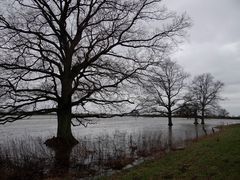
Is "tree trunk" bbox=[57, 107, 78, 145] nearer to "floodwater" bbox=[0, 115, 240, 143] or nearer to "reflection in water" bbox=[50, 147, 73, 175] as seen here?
"floodwater" bbox=[0, 115, 240, 143]

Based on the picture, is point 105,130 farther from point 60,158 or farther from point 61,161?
point 61,161

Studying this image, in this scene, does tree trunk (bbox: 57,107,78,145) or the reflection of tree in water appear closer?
the reflection of tree in water

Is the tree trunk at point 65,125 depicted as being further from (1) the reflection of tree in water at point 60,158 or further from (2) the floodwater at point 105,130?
(2) the floodwater at point 105,130

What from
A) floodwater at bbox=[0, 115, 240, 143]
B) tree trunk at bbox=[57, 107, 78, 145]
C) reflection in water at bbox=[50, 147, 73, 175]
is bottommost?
reflection in water at bbox=[50, 147, 73, 175]

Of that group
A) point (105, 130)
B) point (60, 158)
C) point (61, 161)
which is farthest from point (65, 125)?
point (105, 130)

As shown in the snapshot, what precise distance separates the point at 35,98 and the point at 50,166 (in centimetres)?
654

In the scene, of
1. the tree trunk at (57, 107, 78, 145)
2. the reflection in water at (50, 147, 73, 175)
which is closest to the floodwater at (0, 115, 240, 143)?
the tree trunk at (57, 107, 78, 145)

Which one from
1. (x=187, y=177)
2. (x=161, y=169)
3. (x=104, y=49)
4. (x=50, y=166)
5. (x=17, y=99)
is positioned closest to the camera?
(x=187, y=177)

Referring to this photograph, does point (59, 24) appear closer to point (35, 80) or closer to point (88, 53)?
point (88, 53)

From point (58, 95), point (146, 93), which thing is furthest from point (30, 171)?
point (146, 93)

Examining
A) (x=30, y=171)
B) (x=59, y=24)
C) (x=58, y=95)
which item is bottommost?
(x=30, y=171)

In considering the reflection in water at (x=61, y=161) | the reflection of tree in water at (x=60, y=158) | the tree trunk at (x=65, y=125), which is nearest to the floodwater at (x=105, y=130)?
the tree trunk at (x=65, y=125)

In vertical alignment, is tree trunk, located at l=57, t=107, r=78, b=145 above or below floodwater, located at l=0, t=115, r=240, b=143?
above

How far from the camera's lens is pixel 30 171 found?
12.1 meters
